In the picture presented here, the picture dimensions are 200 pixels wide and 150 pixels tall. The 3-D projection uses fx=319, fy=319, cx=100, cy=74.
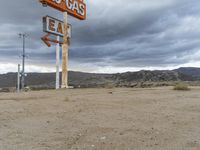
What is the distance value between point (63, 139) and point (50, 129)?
1.44 m

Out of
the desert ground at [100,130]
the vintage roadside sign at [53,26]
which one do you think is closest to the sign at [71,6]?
the vintage roadside sign at [53,26]

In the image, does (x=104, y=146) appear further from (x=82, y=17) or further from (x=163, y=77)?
(x=163, y=77)

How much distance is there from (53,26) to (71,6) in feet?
9.91

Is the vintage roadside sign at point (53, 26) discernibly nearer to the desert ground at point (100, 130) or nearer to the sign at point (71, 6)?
the sign at point (71, 6)

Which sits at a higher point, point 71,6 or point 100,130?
point 71,6

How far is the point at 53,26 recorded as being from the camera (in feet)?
111

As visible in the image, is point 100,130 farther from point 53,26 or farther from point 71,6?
point 71,6

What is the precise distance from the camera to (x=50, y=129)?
9.21 metres

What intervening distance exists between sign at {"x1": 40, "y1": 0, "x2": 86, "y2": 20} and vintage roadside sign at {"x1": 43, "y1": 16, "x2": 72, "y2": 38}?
149 cm

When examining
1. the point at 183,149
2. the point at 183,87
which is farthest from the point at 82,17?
the point at 183,149

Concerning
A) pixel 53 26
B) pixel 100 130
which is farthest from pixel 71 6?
pixel 100 130

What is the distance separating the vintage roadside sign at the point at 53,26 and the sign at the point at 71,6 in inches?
58.5

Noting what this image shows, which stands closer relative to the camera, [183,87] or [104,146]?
[104,146]

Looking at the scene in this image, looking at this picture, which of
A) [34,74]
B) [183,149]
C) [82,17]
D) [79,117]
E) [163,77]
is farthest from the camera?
[34,74]
